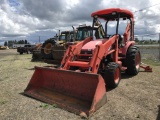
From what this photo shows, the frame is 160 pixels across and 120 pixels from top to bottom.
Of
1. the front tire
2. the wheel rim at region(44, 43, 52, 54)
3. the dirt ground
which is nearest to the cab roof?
the dirt ground

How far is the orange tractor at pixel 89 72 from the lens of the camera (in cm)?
601

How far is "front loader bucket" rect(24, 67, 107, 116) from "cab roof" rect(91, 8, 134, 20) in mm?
3474

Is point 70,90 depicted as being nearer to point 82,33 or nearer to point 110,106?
point 110,106

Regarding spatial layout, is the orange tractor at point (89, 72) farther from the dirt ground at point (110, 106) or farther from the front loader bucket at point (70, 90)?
the dirt ground at point (110, 106)

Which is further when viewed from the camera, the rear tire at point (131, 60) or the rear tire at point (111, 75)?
the rear tire at point (131, 60)

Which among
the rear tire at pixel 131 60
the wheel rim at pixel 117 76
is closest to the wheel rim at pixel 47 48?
the rear tire at pixel 131 60

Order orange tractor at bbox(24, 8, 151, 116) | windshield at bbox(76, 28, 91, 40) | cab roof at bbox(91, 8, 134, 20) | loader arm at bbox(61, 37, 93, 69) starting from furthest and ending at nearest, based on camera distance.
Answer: windshield at bbox(76, 28, 91, 40) → cab roof at bbox(91, 8, 134, 20) → loader arm at bbox(61, 37, 93, 69) → orange tractor at bbox(24, 8, 151, 116)

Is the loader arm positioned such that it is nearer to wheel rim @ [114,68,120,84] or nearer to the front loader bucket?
the front loader bucket

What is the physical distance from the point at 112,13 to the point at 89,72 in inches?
128

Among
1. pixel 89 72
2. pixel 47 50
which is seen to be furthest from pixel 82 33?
pixel 89 72

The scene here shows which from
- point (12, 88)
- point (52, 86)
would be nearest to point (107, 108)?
point (52, 86)

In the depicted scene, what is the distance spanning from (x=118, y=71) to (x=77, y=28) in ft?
26.9

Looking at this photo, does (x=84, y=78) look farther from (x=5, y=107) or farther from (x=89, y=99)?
(x=5, y=107)

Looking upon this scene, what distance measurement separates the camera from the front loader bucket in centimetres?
578
